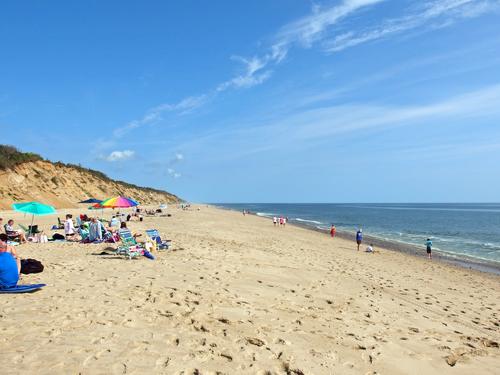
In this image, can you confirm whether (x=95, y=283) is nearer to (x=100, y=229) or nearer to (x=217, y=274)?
(x=217, y=274)

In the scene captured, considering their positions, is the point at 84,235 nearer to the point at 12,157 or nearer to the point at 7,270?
the point at 7,270

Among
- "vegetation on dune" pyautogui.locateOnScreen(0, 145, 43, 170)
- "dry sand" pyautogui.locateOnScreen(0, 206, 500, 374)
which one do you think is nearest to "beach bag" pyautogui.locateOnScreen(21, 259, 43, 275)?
"dry sand" pyautogui.locateOnScreen(0, 206, 500, 374)

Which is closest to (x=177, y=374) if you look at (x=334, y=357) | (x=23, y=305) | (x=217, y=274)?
(x=334, y=357)

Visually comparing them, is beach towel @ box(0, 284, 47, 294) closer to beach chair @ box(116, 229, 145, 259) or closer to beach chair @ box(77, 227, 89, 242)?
beach chair @ box(116, 229, 145, 259)

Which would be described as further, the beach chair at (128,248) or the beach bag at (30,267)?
the beach chair at (128,248)

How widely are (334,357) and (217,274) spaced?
4.81 m

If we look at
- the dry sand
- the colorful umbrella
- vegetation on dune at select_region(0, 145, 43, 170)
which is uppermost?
vegetation on dune at select_region(0, 145, 43, 170)

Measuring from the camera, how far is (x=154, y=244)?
12.4m

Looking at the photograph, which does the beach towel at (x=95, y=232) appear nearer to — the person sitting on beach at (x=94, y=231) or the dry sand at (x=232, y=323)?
the person sitting on beach at (x=94, y=231)

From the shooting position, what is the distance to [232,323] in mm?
5781

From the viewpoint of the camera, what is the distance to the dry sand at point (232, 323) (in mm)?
4430

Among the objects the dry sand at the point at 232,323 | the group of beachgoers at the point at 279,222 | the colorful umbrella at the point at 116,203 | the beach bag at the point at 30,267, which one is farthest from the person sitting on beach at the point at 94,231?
the group of beachgoers at the point at 279,222

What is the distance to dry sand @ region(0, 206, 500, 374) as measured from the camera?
4.43 metres

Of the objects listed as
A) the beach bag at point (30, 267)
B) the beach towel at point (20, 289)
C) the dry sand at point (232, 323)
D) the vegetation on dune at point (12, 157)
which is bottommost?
the dry sand at point (232, 323)
